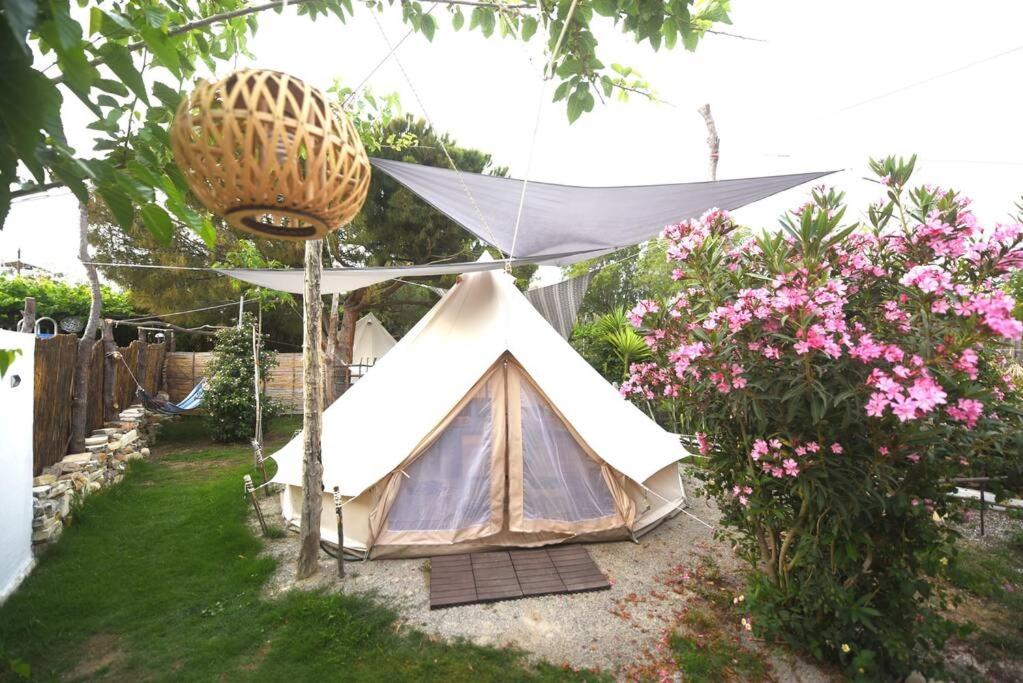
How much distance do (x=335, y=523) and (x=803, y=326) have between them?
289cm

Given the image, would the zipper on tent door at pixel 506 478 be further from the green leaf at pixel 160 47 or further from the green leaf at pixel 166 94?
the green leaf at pixel 160 47

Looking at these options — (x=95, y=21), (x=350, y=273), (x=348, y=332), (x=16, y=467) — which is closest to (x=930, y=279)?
(x=95, y=21)

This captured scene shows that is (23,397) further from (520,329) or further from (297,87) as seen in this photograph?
(297,87)

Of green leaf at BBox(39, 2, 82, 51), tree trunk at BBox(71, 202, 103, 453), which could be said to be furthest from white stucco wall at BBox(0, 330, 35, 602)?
green leaf at BBox(39, 2, 82, 51)

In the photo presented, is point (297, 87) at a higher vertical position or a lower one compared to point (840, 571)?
higher

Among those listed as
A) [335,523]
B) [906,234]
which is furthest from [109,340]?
[906,234]

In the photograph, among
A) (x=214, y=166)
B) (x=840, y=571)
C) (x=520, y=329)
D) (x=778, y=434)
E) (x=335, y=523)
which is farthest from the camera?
(x=520, y=329)

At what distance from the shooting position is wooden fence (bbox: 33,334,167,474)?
387 cm

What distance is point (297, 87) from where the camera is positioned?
90 centimetres

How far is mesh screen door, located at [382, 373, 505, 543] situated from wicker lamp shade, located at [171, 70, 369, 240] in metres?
2.40

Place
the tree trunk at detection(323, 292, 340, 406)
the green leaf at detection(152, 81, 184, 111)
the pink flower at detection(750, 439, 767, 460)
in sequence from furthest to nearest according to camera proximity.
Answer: the tree trunk at detection(323, 292, 340, 406) < the pink flower at detection(750, 439, 767, 460) < the green leaf at detection(152, 81, 184, 111)

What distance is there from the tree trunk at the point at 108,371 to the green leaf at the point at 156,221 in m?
5.90

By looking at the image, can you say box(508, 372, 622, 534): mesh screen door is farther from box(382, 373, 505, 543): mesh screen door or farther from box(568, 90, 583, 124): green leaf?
box(568, 90, 583, 124): green leaf

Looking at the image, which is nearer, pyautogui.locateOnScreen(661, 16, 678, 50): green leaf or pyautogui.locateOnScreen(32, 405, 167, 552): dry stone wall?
pyautogui.locateOnScreen(661, 16, 678, 50): green leaf
